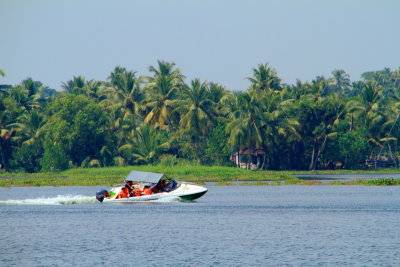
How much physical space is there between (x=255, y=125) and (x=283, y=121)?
454 centimetres

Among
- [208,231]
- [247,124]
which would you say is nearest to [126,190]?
[208,231]

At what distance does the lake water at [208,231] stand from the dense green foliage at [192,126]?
36.5 m

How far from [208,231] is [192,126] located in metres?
60.6

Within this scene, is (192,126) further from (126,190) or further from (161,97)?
(126,190)

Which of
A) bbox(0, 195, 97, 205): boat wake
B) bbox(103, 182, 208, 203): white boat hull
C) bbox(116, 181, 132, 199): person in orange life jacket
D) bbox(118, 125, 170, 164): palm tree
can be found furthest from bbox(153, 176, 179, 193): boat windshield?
bbox(118, 125, 170, 164): palm tree

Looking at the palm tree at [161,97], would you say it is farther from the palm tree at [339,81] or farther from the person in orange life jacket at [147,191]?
the palm tree at [339,81]

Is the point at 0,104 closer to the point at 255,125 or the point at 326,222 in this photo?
the point at 255,125

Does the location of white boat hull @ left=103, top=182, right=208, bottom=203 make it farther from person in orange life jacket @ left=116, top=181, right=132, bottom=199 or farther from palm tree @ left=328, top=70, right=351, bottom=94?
palm tree @ left=328, top=70, right=351, bottom=94

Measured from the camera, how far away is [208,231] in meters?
40.5

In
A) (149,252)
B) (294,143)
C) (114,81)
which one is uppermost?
(114,81)

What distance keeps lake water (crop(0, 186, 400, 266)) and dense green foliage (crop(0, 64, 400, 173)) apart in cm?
3649

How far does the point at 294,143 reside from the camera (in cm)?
10944

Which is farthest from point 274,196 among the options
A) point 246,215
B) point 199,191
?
point 246,215

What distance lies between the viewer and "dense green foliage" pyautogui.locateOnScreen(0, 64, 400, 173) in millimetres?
99625
